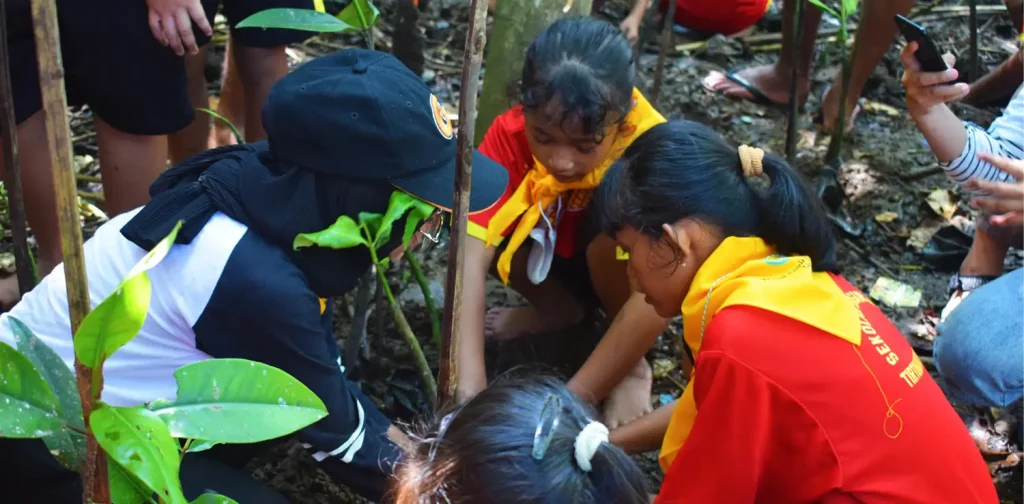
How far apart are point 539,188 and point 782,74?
1586mm

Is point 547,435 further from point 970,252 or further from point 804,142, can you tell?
point 804,142

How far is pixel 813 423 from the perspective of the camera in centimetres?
134

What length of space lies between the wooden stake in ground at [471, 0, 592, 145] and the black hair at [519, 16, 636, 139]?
221 millimetres

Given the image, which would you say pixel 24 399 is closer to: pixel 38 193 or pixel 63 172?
pixel 63 172

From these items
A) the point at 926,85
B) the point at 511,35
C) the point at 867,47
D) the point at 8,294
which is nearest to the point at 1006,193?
the point at 926,85

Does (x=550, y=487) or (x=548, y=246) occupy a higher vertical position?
(x=550, y=487)

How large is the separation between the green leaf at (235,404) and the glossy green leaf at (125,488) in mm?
116

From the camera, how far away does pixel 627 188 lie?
152 cm

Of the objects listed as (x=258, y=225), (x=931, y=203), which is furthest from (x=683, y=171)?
(x=931, y=203)

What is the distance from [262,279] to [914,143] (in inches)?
97.2

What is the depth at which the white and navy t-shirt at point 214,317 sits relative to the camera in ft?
4.44

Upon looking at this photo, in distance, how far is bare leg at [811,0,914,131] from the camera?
274 centimetres

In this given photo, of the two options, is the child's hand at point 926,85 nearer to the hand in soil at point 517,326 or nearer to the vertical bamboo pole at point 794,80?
the vertical bamboo pole at point 794,80

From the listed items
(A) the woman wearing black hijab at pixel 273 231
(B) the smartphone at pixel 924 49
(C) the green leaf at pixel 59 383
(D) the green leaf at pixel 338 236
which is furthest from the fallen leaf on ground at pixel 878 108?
(C) the green leaf at pixel 59 383
